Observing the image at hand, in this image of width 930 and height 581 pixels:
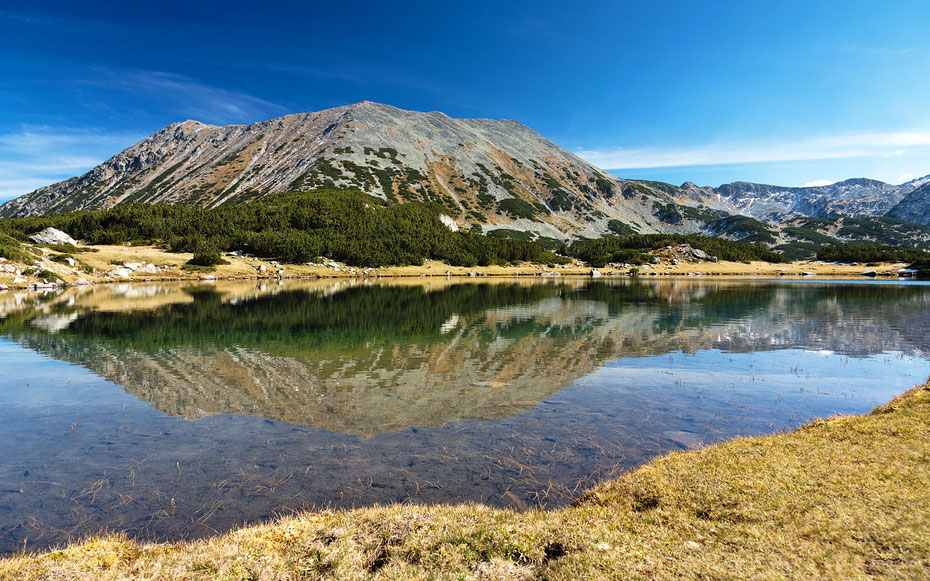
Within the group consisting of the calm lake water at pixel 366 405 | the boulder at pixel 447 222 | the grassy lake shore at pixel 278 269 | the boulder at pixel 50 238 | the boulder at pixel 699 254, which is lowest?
the calm lake water at pixel 366 405

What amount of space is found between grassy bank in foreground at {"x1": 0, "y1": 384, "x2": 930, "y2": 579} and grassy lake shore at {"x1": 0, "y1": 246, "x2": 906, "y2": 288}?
82.0 metres

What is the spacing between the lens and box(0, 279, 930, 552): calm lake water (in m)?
10.0

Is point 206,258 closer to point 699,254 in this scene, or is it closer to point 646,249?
point 646,249

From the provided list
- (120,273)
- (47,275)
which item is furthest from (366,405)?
(120,273)

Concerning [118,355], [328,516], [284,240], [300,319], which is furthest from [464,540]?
[284,240]

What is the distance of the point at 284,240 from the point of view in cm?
11175

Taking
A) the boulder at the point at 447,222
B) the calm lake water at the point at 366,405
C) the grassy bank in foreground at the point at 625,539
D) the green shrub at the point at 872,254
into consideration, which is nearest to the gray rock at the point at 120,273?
the calm lake water at the point at 366,405

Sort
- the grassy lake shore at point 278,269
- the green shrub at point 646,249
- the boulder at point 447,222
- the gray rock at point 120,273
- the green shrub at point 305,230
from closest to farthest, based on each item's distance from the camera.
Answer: the grassy lake shore at point 278,269
the gray rock at point 120,273
the green shrub at point 305,230
the boulder at point 447,222
the green shrub at point 646,249

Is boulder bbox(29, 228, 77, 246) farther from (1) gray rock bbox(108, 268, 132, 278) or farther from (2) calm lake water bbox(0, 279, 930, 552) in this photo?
(2) calm lake water bbox(0, 279, 930, 552)

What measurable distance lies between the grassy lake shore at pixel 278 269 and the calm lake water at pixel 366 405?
1949 inches

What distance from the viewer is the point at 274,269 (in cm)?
10394

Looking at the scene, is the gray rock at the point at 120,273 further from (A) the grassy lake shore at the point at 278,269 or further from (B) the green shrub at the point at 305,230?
(B) the green shrub at the point at 305,230

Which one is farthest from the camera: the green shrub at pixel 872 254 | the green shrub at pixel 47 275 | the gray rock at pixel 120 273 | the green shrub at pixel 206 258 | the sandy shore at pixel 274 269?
the green shrub at pixel 872 254

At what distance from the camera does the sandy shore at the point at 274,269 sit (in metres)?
72.7
